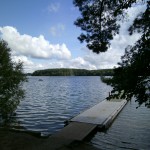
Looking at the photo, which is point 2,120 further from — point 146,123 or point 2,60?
point 146,123

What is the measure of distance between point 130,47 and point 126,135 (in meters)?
10.2

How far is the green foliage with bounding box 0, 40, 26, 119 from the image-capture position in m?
18.4

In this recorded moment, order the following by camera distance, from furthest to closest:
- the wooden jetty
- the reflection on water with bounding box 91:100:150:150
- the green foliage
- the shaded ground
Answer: the green foliage → the reflection on water with bounding box 91:100:150:150 → the wooden jetty → the shaded ground

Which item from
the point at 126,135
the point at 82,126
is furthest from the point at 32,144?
the point at 126,135

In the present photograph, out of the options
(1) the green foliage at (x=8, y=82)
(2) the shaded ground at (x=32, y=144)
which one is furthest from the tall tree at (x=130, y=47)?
(1) the green foliage at (x=8, y=82)

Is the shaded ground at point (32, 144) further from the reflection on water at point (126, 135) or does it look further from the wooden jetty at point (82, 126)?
the reflection on water at point (126, 135)

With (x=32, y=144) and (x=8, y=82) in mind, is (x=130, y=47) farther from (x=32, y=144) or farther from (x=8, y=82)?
(x=8, y=82)

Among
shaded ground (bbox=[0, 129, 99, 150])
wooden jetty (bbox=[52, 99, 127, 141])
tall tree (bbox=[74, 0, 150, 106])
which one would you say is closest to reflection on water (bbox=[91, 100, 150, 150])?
wooden jetty (bbox=[52, 99, 127, 141])

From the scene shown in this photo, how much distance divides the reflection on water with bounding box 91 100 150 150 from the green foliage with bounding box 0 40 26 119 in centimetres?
734

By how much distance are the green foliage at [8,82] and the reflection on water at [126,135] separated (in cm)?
734

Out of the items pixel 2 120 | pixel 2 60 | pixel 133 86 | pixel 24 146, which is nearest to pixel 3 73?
pixel 2 60

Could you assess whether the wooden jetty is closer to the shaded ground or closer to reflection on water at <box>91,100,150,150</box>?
reflection on water at <box>91,100,150,150</box>

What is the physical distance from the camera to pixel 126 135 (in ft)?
56.3

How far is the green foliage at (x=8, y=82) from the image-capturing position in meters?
18.4
